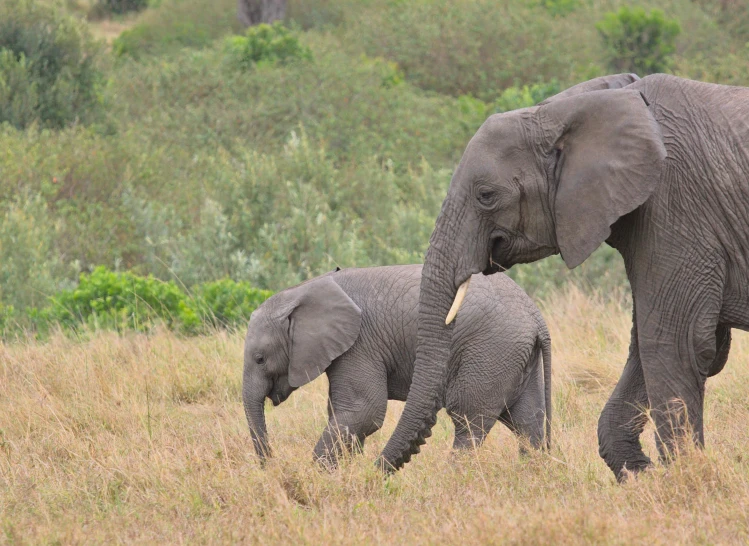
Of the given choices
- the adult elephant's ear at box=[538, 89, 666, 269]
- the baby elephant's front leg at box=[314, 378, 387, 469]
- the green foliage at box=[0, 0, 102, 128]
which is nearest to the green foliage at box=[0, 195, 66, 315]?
the baby elephant's front leg at box=[314, 378, 387, 469]

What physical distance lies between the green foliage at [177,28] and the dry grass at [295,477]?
2597 centimetres

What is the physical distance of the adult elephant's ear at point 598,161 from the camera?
4430 mm

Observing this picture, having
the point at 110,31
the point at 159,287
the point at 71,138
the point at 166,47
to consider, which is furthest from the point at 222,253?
the point at 110,31

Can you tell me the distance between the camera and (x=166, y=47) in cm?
3378

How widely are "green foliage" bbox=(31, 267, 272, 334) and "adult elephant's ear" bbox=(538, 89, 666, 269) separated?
6381mm

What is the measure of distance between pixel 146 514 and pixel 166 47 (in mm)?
30120

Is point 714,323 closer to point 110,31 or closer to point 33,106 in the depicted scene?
point 33,106

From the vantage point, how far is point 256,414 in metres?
6.43

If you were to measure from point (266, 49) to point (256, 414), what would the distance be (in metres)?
21.3

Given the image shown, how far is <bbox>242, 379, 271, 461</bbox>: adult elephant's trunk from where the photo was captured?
6371 millimetres

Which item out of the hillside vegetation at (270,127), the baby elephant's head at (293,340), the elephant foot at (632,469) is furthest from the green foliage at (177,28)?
the elephant foot at (632,469)

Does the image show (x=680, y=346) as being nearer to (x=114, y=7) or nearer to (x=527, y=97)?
(x=527, y=97)

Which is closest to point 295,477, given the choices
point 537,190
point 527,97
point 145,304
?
point 537,190

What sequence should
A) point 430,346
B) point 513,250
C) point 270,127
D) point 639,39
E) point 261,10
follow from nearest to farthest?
point 513,250 → point 430,346 → point 270,127 → point 639,39 → point 261,10
